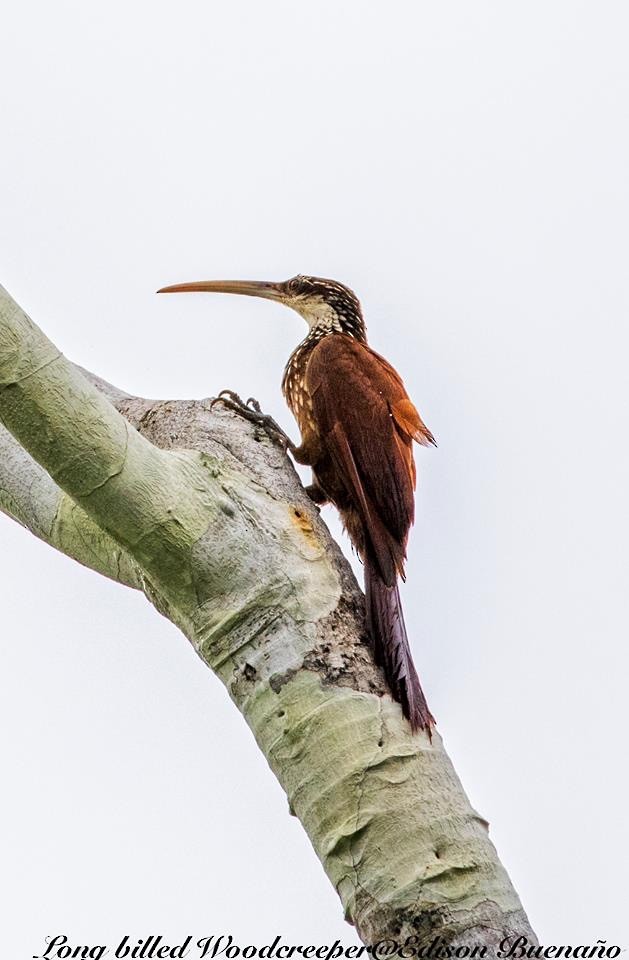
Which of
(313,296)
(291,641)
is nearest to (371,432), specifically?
(313,296)

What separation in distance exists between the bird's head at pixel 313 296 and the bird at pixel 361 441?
71 millimetres

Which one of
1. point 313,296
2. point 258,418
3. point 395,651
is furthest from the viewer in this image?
point 313,296

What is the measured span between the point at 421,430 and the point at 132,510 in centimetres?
178

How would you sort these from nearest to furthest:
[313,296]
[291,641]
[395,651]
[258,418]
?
[291,641], [395,651], [258,418], [313,296]

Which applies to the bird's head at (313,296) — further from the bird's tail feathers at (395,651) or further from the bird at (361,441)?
the bird's tail feathers at (395,651)

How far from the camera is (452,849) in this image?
8.36ft

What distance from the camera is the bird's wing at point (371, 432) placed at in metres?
3.90

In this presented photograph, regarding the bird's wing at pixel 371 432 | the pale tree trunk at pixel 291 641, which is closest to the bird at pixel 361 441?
the bird's wing at pixel 371 432

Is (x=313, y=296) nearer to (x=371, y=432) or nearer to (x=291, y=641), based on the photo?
(x=371, y=432)

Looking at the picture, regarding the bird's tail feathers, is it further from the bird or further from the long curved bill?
the long curved bill

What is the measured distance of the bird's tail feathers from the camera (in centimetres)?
284

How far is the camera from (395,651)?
Result: 118 inches

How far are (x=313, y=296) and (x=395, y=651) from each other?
2.60m

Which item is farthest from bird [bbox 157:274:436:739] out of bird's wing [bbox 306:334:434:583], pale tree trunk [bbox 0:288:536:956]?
pale tree trunk [bbox 0:288:536:956]
